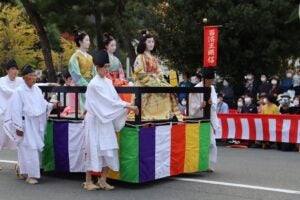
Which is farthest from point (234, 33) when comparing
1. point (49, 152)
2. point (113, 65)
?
point (49, 152)

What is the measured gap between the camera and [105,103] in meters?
7.12

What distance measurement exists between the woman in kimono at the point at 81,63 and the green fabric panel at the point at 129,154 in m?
1.39

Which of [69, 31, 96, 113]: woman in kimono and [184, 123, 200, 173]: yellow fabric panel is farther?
[69, 31, 96, 113]: woman in kimono

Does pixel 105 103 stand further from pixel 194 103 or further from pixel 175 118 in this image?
pixel 194 103

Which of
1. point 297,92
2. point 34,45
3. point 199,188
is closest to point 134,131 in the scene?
point 199,188

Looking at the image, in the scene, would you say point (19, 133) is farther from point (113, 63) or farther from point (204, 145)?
point (204, 145)

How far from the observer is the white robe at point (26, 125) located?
7.71 meters

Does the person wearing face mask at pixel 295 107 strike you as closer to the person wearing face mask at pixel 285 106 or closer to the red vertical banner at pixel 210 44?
the person wearing face mask at pixel 285 106

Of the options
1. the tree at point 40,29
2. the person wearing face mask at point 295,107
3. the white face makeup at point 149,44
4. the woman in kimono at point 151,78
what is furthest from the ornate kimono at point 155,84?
the tree at point 40,29

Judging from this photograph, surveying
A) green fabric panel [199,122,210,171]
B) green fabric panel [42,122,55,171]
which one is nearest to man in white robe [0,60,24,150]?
green fabric panel [42,122,55,171]

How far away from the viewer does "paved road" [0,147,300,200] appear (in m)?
6.91

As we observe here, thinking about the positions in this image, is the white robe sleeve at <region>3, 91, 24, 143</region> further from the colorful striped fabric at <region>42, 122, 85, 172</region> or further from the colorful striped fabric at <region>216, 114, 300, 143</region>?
the colorful striped fabric at <region>216, 114, 300, 143</region>

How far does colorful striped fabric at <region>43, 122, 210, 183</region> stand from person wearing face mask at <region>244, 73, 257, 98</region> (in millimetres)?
9191

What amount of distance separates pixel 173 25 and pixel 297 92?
4890mm
